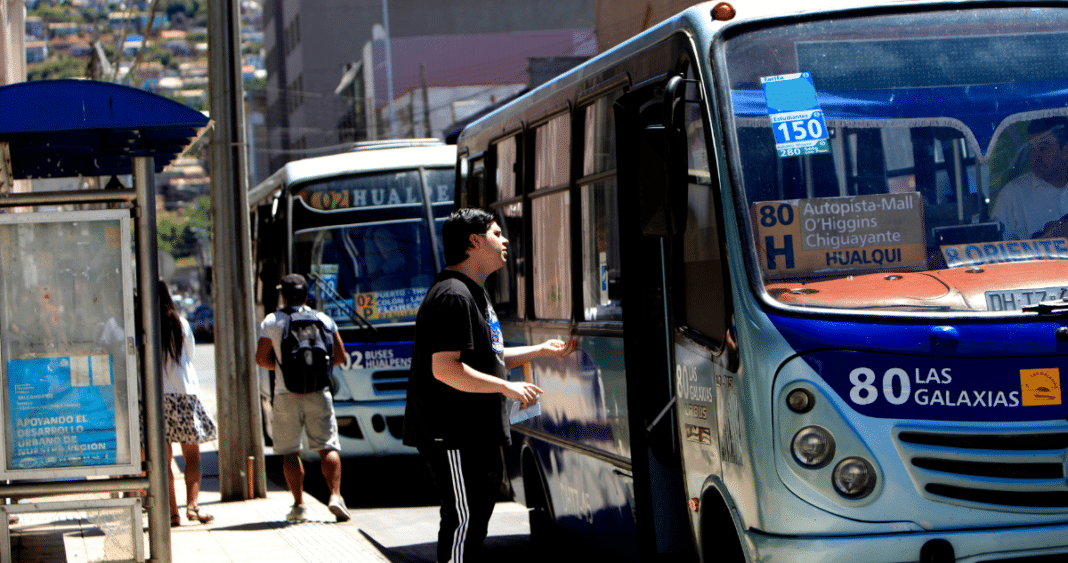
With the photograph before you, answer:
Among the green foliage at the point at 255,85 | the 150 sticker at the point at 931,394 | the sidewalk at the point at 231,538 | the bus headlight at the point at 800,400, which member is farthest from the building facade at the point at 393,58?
the 150 sticker at the point at 931,394

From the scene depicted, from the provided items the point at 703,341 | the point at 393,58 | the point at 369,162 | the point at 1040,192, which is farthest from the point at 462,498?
the point at 393,58

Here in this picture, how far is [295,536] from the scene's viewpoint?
29.6 feet

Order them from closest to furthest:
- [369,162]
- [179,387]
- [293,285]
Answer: [179,387] → [293,285] → [369,162]

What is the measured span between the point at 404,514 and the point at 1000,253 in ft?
21.6

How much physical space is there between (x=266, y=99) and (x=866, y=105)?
75.2 meters

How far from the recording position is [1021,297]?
471 centimetres

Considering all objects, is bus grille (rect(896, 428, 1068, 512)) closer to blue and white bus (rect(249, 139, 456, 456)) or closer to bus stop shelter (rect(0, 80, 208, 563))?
bus stop shelter (rect(0, 80, 208, 563))

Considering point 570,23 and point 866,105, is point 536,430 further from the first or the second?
point 570,23

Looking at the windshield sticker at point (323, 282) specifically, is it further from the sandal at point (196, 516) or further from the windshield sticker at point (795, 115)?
the windshield sticker at point (795, 115)

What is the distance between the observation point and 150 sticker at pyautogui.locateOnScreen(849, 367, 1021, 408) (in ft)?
14.9

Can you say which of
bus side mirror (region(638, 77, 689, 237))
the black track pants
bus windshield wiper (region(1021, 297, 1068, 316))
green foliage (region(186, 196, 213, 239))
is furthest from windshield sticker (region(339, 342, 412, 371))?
green foliage (region(186, 196, 213, 239))

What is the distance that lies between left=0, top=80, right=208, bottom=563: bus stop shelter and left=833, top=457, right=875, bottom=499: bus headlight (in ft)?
13.6

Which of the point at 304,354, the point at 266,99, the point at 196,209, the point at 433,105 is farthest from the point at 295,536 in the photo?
the point at 196,209

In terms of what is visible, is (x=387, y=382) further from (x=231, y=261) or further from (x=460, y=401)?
(x=460, y=401)
